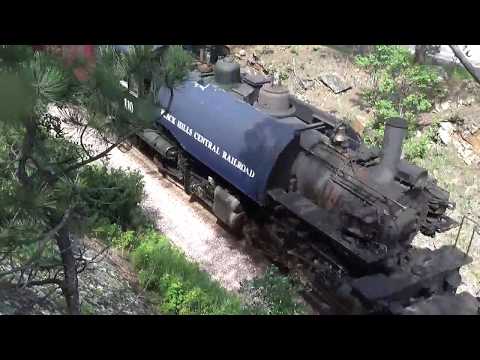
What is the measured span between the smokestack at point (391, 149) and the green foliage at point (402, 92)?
555 centimetres

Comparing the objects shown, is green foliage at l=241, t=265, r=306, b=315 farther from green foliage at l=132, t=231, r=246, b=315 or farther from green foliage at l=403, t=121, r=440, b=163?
green foliage at l=403, t=121, r=440, b=163

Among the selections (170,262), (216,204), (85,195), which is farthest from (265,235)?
(85,195)

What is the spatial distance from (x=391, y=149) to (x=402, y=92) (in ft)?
25.1

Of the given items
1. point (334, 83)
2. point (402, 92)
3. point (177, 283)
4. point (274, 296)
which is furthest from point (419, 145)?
point (177, 283)

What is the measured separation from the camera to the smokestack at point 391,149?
9.66 metres

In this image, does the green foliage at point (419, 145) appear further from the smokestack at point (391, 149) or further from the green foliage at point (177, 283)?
the green foliage at point (177, 283)

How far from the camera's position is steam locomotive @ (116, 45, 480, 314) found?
9344 mm

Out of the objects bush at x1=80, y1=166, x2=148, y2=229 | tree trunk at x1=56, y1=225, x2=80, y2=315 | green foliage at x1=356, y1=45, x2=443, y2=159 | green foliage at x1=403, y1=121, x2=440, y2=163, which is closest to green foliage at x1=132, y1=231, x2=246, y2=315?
bush at x1=80, y1=166, x2=148, y2=229

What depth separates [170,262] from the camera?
1016cm

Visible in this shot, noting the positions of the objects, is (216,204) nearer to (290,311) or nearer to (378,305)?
(290,311)

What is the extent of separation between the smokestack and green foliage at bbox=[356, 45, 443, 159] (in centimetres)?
555

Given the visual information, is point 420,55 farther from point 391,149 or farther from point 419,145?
point 391,149

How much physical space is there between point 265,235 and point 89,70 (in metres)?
7.45

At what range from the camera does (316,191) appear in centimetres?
1071
